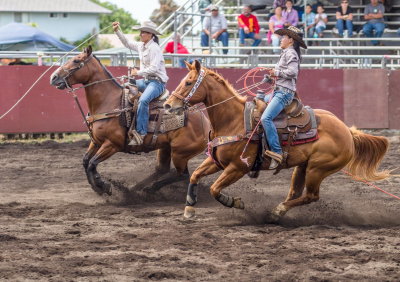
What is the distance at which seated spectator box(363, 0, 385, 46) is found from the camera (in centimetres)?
2208

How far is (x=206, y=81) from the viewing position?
9562mm

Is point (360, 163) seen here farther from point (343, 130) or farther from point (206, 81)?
point (206, 81)

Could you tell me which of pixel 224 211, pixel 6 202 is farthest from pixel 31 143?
pixel 224 211

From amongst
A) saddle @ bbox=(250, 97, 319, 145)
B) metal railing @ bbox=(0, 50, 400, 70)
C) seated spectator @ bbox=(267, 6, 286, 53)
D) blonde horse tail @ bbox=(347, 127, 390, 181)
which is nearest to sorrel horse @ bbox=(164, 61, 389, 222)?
saddle @ bbox=(250, 97, 319, 145)

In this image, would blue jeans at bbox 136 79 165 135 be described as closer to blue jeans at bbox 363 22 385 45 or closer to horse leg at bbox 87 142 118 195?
horse leg at bbox 87 142 118 195

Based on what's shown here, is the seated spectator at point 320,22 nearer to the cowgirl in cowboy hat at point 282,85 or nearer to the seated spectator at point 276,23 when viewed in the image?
the seated spectator at point 276,23

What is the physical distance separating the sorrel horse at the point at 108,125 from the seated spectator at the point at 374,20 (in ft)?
38.6

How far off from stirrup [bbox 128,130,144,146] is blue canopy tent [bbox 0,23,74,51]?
18.2 meters

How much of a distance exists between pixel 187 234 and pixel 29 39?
21.9 metres

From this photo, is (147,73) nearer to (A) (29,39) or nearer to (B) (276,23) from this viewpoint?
(B) (276,23)

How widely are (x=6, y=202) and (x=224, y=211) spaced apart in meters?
2.97

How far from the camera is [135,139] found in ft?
36.9

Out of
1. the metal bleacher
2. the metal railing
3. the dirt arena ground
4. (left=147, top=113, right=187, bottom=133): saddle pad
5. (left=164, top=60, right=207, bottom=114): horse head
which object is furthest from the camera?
the metal bleacher

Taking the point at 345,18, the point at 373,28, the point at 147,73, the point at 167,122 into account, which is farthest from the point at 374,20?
the point at 147,73
